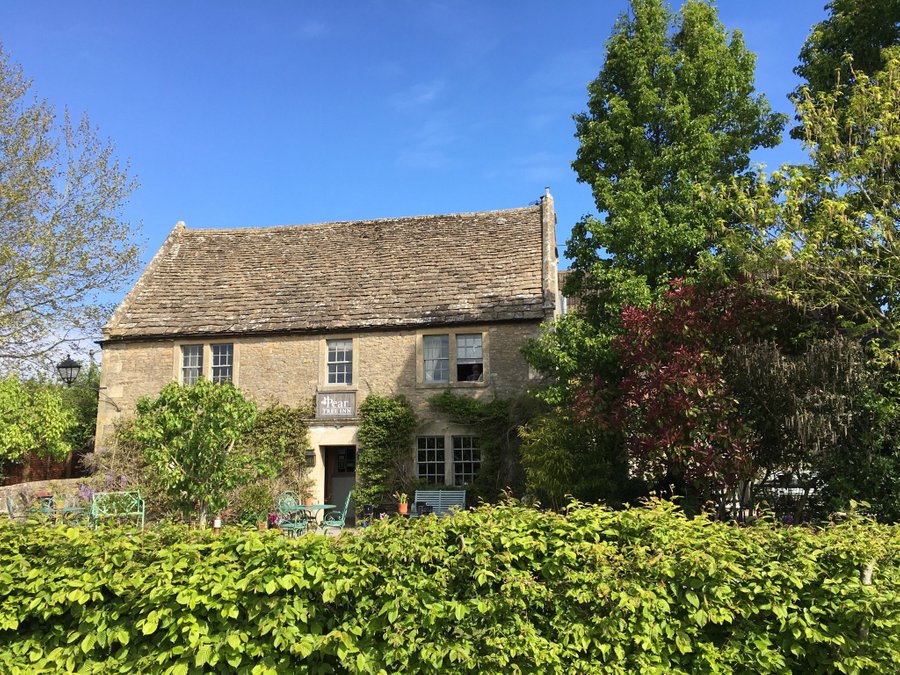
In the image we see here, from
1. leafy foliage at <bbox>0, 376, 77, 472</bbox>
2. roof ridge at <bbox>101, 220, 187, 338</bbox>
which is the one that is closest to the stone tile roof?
roof ridge at <bbox>101, 220, 187, 338</bbox>

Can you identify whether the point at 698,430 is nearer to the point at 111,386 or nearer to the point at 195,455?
the point at 195,455

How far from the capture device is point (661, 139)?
596 inches

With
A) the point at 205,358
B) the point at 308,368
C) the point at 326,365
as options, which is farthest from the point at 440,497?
the point at 205,358

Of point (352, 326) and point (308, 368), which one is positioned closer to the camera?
point (352, 326)

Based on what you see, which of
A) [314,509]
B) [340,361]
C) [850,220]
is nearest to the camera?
[850,220]

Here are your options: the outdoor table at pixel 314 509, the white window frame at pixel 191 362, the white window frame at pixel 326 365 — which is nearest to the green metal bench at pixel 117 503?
the outdoor table at pixel 314 509

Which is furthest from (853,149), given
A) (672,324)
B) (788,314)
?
(672,324)

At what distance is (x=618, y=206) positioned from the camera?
561 inches

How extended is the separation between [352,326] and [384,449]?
12.3 ft

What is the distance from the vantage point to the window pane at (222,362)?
20047mm

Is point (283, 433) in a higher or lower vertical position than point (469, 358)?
lower

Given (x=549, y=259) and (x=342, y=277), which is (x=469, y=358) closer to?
(x=549, y=259)

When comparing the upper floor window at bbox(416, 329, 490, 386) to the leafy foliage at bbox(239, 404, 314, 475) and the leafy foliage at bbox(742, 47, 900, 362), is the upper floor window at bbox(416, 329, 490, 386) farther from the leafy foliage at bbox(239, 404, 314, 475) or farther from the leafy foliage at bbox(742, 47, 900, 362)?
the leafy foliage at bbox(742, 47, 900, 362)

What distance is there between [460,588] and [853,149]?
942 centimetres
